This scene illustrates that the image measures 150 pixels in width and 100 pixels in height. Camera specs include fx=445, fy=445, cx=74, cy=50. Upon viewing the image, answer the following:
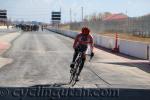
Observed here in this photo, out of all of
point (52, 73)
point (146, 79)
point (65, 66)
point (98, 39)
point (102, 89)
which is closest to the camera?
point (102, 89)

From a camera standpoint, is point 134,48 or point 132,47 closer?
point 134,48

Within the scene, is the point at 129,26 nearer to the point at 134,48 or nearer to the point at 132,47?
the point at 132,47

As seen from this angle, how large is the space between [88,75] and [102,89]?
3949 mm

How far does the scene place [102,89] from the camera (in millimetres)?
12023

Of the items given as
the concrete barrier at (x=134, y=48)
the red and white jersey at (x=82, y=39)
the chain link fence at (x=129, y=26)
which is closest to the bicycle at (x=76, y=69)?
the red and white jersey at (x=82, y=39)

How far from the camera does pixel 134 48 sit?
2600 centimetres

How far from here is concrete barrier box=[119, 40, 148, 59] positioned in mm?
23942

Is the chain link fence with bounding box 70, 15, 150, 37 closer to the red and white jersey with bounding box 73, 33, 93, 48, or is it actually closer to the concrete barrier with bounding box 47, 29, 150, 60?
the concrete barrier with bounding box 47, 29, 150, 60

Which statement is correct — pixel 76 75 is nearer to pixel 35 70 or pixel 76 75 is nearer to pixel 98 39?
pixel 35 70

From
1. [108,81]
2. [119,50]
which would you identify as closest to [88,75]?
[108,81]

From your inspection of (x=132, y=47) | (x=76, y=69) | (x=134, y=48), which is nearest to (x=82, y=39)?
(x=76, y=69)

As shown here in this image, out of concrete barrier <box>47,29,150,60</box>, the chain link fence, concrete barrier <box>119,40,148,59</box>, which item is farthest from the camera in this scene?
the chain link fence

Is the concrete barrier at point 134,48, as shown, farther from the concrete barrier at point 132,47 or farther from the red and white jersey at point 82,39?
the red and white jersey at point 82,39

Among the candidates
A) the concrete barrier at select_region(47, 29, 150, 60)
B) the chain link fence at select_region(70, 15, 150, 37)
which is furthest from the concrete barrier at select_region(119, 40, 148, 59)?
the chain link fence at select_region(70, 15, 150, 37)
